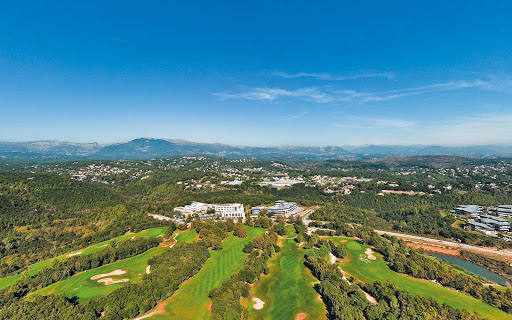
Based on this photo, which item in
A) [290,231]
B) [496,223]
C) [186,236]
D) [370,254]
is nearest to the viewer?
[370,254]

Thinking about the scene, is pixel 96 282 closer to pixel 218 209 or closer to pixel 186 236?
pixel 186 236

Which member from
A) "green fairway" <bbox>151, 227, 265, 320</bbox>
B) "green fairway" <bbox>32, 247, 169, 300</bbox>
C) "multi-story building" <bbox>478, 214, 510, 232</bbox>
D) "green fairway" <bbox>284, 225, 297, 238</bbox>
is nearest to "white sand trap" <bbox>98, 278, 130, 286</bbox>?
"green fairway" <bbox>32, 247, 169, 300</bbox>

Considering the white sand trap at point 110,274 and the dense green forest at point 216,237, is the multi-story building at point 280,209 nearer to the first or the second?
the dense green forest at point 216,237

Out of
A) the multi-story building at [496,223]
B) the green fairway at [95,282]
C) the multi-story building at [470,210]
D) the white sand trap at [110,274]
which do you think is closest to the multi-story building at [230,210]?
the green fairway at [95,282]

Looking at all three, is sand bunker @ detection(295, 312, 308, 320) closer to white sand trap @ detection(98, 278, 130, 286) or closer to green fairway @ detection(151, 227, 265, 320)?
green fairway @ detection(151, 227, 265, 320)

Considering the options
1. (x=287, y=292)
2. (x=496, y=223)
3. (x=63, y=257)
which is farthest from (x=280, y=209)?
(x=496, y=223)

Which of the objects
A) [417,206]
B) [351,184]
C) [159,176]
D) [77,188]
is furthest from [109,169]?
[417,206]

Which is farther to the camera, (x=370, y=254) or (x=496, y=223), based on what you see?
(x=496, y=223)
